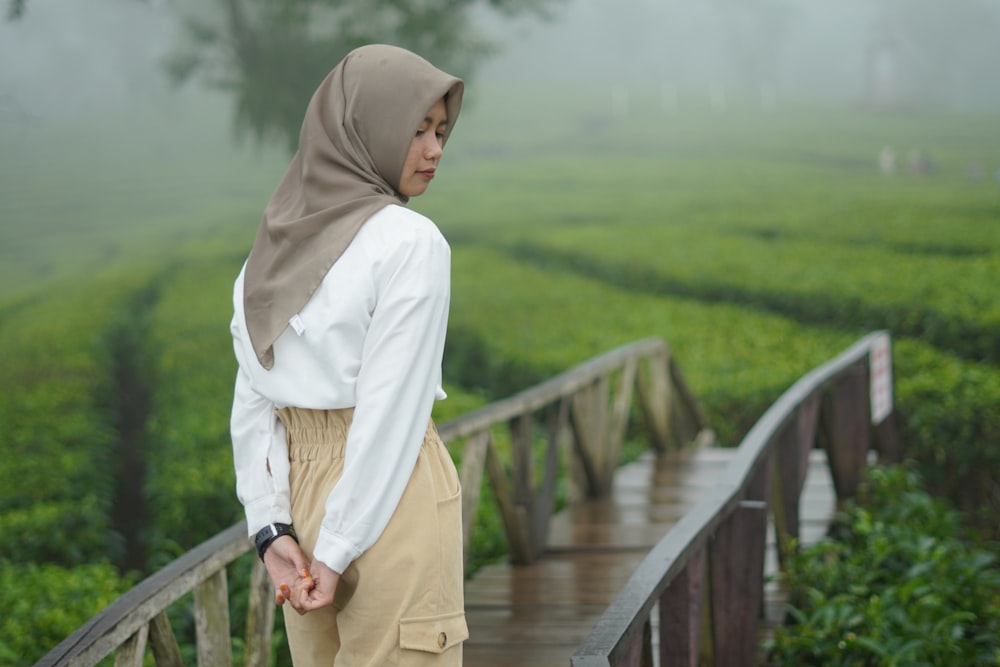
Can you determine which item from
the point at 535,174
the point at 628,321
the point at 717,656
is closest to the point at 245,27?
the point at 628,321

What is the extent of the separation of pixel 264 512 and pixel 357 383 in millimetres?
252

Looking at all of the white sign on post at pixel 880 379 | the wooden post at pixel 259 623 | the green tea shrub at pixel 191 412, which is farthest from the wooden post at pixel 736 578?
the green tea shrub at pixel 191 412

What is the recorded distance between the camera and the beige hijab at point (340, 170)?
1609 mm

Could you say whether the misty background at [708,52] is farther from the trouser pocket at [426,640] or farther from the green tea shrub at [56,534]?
the trouser pocket at [426,640]

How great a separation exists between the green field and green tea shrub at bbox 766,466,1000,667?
177 cm

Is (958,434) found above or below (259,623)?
below

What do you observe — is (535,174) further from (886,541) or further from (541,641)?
(541,641)

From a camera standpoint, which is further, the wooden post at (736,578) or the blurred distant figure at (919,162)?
the blurred distant figure at (919,162)

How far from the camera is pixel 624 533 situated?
15.8ft

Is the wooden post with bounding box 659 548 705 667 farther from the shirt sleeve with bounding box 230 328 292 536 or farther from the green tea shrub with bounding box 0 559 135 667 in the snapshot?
the green tea shrub with bounding box 0 559 135 667

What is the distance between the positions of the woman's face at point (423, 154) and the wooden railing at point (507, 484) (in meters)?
0.89

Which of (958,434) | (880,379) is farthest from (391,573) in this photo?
(958,434)

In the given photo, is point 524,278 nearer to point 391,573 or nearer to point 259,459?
point 259,459

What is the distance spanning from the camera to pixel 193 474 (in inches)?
240
